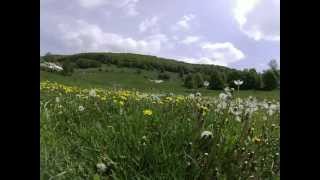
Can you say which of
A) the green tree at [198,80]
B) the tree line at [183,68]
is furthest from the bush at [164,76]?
the green tree at [198,80]

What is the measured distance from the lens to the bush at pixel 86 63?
10.3 ft

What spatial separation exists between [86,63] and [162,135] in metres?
0.86

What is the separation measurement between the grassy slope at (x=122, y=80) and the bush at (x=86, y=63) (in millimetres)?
58

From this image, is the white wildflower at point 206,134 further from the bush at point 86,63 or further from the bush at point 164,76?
the bush at point 86,63

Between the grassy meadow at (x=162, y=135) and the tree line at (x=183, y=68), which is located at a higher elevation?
the tree line at (x=183, y=68)

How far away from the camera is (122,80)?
3.66 metres

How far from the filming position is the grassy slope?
3.32 meters

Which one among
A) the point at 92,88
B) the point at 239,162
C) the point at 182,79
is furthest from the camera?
the point at 92,88
